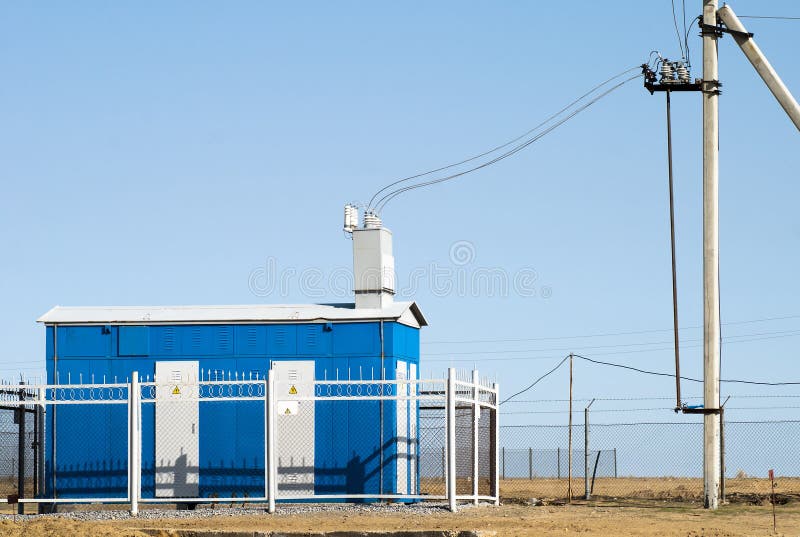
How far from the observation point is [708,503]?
22.5m

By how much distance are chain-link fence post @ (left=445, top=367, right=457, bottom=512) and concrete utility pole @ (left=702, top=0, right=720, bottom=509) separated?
4.16m

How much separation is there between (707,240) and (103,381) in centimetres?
1107

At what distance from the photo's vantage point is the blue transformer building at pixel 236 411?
949 inches

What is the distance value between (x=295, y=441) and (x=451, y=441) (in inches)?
145

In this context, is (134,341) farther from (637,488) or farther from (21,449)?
(637,488)

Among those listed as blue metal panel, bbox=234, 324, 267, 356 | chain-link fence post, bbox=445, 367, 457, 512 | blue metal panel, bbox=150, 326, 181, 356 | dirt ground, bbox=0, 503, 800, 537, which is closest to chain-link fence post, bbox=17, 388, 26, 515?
blue metal panel, bbox=150, 326, 181, 356

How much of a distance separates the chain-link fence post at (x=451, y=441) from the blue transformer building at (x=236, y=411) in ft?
7.48

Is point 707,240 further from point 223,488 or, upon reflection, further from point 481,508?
point 223,488

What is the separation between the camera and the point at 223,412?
2473cm

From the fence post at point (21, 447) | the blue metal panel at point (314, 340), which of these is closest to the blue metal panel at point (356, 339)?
the blue metal panel at point (314, 340)

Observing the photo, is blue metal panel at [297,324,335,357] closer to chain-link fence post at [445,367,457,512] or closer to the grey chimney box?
the grey chimney box

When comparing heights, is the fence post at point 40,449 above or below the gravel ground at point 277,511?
above

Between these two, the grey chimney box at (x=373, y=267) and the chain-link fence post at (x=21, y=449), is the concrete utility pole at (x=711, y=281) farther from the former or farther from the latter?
the chain-link fence post at (x=21, y=449)

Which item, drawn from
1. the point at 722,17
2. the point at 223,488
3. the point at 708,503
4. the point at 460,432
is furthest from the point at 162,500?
the point at 722,17
